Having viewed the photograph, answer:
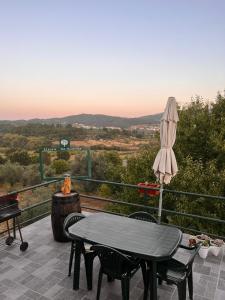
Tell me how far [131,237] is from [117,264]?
1.25 feet

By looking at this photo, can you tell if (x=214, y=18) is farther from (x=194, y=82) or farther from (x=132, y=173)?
(x=132, y=173)

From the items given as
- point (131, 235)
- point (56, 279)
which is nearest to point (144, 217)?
point (131, 235)

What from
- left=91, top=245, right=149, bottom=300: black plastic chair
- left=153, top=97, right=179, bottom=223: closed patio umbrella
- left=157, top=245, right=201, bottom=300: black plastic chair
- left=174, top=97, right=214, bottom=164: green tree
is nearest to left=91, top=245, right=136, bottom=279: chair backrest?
left=91, top=245, right=149, bottom=300: black plastic chair

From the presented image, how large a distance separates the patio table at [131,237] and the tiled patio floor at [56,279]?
0.88 feet

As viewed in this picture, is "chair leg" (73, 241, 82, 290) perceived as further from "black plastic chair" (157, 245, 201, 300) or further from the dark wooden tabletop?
"black plastic chair" (157, 245, 201, 300)

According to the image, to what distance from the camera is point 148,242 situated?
2467 millimetres

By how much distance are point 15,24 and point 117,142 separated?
10.9 metres

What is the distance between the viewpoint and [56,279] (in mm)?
2932

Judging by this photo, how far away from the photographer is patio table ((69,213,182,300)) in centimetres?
228

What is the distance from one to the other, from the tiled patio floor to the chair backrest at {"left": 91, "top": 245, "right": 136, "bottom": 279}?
49 cm

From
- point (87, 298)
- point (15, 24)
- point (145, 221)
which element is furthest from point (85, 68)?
point (87, 298)

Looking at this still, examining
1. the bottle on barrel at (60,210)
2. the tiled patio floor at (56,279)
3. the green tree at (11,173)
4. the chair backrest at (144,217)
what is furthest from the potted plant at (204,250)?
the green tree at (11,173)

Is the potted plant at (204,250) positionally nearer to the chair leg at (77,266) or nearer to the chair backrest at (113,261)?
the chair backrest at (113,261)

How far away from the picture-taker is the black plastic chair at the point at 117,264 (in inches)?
87.8
